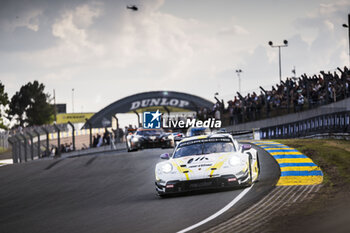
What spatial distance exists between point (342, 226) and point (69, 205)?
22.5ft

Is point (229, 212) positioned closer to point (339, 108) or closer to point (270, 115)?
point (339, 108)

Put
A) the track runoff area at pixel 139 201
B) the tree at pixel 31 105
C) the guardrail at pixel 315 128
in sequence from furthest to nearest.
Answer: the tree at pixel 31 105, the guardrail at pixel 315 128, the track runoff area at pixel 139 201

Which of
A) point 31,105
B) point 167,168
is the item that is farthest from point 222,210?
point 31,105

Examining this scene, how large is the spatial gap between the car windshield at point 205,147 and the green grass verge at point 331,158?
2122mm

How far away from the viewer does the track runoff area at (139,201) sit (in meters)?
8.24

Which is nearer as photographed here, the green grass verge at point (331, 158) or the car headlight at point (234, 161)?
the car headlight at point (234, 161)

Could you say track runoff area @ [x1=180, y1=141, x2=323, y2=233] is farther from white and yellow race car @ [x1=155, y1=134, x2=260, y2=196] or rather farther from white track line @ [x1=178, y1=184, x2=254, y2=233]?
white and yellow race car @ [x1=155, y1=134, x2=260, y2=196]

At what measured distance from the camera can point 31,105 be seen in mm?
109000

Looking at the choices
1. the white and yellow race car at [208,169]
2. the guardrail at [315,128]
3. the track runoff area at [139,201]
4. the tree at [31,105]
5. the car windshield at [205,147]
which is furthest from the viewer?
the tree at [31,105]

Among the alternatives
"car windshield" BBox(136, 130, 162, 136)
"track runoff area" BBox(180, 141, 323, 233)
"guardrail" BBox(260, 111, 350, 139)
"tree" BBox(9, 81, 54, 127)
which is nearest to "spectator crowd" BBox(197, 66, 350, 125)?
"guardrail" BBox(260, 111, 350, 139)

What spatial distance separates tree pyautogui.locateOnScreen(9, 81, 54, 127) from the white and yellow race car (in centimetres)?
9829

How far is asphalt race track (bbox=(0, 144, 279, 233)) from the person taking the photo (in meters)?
8.72

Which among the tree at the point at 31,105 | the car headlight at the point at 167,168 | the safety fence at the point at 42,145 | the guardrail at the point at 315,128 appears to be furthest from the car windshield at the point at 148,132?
the tree at the point at 31,105

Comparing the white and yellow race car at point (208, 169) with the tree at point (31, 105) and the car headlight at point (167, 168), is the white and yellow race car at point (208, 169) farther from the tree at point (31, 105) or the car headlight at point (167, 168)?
the tree at point (31, 105)
